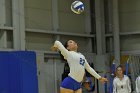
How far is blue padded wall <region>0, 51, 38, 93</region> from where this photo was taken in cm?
761

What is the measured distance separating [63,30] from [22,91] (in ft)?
10.2

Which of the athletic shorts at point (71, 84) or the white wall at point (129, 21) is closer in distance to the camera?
the athletic shorts at point (71, 84)

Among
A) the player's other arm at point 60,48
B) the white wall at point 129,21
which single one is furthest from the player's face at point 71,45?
the white wall at point 129,21

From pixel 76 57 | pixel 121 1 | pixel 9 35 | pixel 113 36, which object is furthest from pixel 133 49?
pixel 76 57

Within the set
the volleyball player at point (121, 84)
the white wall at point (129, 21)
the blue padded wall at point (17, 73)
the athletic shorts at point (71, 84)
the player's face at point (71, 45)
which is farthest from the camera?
the white wall at point (129, 21)

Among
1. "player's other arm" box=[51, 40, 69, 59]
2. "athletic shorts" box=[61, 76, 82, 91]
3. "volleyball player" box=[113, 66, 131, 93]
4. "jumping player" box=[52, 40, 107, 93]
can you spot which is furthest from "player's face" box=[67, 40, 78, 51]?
"volleyball player" box=[113, 66, 131, 93]

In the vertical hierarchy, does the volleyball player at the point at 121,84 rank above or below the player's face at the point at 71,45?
below

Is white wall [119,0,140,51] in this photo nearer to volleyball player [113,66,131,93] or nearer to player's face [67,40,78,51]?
volleyball player [113,66,131,93]

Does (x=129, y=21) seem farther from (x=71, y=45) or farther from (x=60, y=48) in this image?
(x=60, y=48)

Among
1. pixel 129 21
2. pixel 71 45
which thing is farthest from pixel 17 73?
pixel 129 21

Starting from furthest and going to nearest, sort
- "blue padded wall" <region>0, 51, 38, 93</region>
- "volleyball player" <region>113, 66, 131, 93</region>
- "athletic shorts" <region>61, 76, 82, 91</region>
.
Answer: "volleyball player" <region>113, 66, 131, 93</region>, "blue padded wall" <region>0, 51, 38, 93</region>, "athletic shorts" <region>61, 76, 82, 91</region>

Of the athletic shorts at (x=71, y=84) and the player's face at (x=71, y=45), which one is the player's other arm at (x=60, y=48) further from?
the athletic shorts at (x=71, y=84)

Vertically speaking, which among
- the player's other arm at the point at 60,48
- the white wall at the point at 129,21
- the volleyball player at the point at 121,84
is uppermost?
the white wall at the point at 129,21

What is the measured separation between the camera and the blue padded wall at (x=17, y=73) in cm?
761
